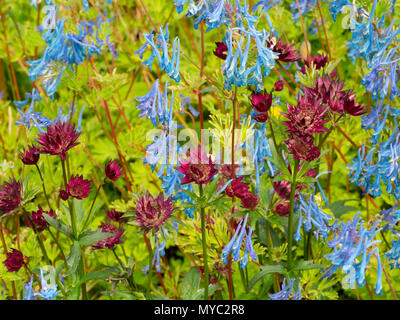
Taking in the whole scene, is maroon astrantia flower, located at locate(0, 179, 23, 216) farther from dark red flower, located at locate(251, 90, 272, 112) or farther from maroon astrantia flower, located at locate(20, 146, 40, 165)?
dark red flower, located at locate(251, 90, 272, 112)

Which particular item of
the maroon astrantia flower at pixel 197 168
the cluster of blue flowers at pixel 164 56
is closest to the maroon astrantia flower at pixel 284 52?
the cluster of blue flowers at pixel 164 56

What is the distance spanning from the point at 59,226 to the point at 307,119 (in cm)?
80

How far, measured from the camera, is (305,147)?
123 centimetres

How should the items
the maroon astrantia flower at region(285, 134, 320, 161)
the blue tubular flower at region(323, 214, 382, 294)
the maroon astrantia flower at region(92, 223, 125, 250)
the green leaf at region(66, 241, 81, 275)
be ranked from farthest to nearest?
the maroon astrantia flower at region(92, 223, 125, 250), the green leaf at region(66, 241, 81, 275), the maroon astrantia flower at region(285, 134, 320, 161), the blue tubular flower at region(323, 214, 382, 294)

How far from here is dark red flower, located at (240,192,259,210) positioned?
1347mm

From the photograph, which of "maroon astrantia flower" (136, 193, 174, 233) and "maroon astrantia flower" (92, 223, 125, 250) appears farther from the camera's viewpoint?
"maroon astrantia flower" (92, 223, 125, 250)

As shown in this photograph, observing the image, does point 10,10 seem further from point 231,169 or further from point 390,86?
point 390,86

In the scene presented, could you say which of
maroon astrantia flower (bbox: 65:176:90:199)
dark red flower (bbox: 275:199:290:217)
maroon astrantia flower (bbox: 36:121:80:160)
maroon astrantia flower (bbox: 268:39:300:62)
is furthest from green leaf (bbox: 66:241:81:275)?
maroon astrantia flower (bbox: 268:39:300:62)

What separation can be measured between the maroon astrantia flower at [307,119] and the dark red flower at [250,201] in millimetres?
243

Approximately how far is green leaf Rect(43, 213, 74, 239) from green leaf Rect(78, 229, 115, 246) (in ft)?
0.12

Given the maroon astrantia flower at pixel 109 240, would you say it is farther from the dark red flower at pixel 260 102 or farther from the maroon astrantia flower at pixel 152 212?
the dark red flower at pixel 260 102

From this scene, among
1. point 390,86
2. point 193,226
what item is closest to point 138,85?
point 193,226
